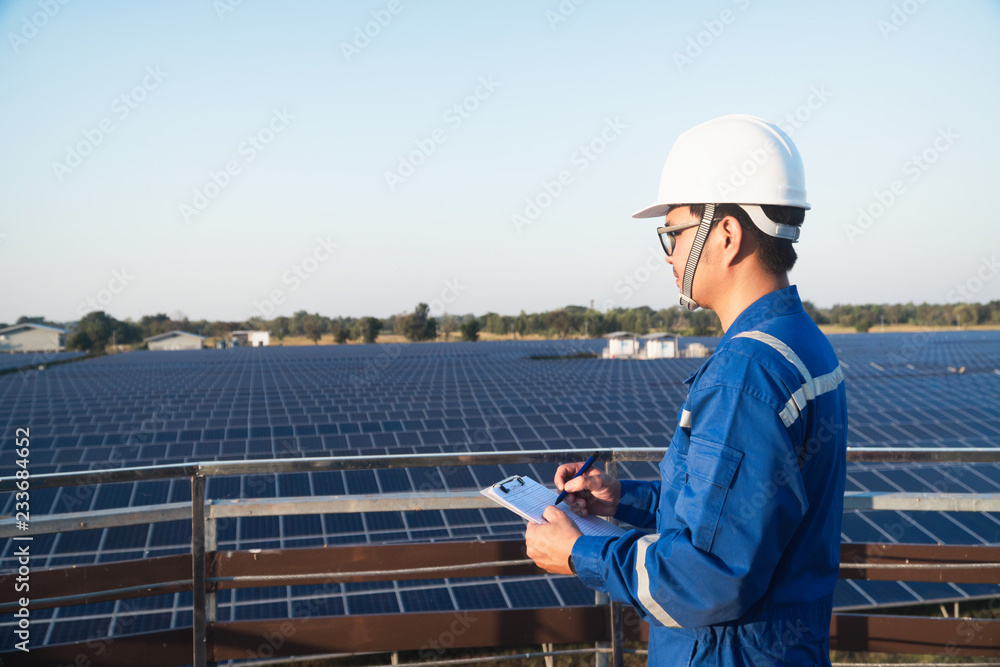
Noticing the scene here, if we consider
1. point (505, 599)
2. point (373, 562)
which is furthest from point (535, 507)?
point (505, 599)

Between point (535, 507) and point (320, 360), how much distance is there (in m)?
39.0

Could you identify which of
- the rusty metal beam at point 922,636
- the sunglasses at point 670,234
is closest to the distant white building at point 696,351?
the rusty metal beam at point 922,636

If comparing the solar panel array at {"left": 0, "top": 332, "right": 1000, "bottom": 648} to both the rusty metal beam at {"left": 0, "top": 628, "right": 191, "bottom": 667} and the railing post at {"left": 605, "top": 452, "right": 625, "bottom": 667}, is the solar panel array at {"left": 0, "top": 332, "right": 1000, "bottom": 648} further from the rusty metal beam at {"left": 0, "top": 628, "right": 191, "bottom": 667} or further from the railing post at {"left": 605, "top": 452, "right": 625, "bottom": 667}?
the railing post at {"left": 605, "top": 452, "right": 625, "bottom": 667}

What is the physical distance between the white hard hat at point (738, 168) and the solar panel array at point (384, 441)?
3.21 meters

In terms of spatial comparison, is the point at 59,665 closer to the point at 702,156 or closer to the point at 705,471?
the point at 705,471

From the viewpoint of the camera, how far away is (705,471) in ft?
4.88

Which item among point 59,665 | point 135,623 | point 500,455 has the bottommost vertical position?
point 135,623

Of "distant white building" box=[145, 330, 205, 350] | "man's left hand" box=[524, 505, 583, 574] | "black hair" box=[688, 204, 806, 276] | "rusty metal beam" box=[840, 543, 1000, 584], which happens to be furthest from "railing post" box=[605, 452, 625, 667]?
"distant white building" box=[145, 330, 205, 350]

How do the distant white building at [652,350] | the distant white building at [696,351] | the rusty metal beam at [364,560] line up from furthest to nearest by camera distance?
the distant white building at [652,350] < the distant white building at [696,351] < the rusty metal beam at [364,560]

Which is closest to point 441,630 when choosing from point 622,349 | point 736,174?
point 736,174

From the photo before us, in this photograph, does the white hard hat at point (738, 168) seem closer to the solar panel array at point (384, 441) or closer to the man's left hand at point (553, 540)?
the man's left hand at point (553, 540)

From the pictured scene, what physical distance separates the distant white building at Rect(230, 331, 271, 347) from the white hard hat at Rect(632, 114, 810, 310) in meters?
75.7

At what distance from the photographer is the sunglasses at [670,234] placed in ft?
6.01

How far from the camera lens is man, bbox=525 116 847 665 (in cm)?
147
